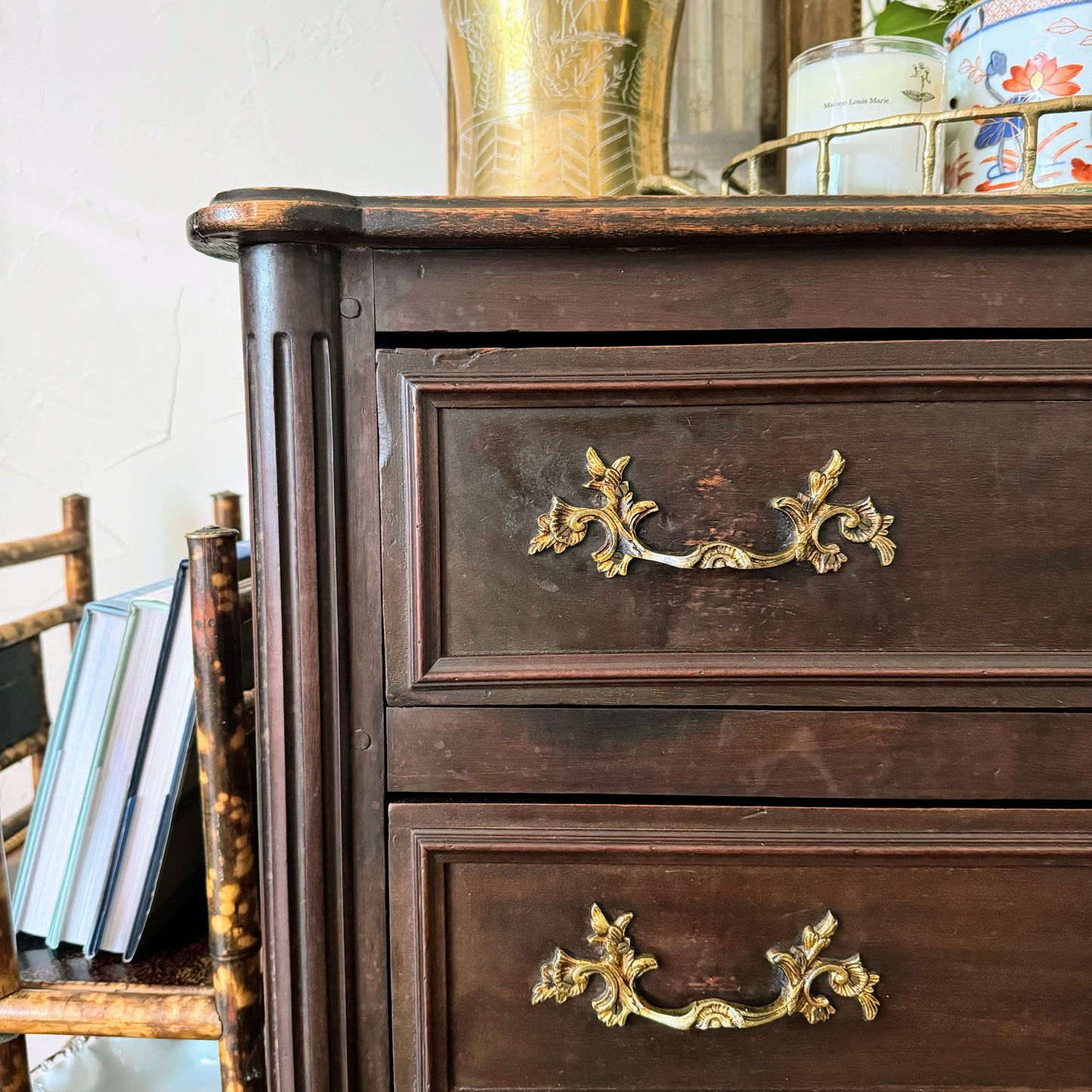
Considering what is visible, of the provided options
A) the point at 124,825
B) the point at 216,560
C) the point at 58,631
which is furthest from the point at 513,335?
the point at 58,631

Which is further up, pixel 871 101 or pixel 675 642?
pixel 871 101

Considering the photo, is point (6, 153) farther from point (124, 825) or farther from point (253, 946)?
point (253, 946)

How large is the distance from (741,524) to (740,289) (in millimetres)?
120

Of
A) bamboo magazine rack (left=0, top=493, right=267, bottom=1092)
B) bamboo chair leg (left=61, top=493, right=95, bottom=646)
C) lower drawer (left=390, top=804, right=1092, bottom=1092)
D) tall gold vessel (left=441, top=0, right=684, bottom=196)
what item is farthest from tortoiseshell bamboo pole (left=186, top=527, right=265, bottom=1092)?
bamboo chair leg (left=61, top=493, right=95, bottom=646)

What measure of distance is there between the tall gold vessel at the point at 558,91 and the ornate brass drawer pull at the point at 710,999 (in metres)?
0.46

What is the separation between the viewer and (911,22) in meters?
0.66

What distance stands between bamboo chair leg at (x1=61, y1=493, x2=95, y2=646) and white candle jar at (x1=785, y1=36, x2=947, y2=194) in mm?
757

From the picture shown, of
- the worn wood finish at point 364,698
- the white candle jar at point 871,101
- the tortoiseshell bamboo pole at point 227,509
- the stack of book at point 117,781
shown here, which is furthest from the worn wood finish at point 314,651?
the tortoiseshell bamboo pole at point 227,509

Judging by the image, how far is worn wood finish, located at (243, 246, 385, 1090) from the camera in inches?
16.0

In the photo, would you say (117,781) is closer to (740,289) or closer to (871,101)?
(740,289)

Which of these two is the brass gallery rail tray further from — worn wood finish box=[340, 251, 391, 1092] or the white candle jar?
worn wood finish box=[340, 251, 391, 1092]

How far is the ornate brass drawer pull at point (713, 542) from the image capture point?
1.37 feet

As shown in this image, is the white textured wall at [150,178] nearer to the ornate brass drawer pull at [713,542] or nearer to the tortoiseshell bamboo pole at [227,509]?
the tortoiseshell bamboo pole at [227,509]

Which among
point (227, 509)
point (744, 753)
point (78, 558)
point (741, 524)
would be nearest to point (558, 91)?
point (741, 524)
